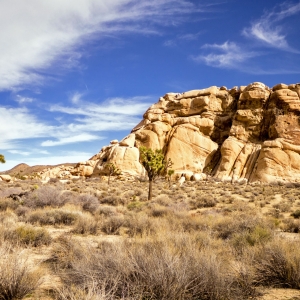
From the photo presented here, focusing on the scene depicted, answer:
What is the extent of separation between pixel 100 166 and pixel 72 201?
39.1m

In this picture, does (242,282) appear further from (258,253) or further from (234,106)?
(234,106)

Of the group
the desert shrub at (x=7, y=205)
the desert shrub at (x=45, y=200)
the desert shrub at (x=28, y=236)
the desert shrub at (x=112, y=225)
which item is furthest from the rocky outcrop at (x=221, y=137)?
the desert shrub at (x=28, y=236)

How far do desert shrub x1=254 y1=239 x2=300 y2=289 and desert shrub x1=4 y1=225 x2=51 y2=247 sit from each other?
5507 mm

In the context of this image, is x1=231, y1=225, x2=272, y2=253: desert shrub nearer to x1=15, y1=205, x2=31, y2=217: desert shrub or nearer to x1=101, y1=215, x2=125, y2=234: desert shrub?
x1=101, y1=215, x2=125, y2=234: desert shrub

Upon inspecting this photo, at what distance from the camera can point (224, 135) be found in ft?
192

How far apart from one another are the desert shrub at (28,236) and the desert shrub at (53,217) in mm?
3066

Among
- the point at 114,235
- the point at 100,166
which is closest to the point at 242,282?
the point at 114,235

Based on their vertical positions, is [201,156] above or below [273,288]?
above

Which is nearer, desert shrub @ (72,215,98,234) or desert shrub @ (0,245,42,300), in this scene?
desert shrub @ (0,245,42,300)

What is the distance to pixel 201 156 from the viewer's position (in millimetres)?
56062

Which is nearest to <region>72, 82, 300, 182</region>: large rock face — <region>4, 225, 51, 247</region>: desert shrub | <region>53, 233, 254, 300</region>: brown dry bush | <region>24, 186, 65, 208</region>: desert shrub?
<region>24, 186, 65, 208</region>: desert shrub

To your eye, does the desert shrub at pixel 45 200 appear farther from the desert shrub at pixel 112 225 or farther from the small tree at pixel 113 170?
the small tree at pixel 113 170

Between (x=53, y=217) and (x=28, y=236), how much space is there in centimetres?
352

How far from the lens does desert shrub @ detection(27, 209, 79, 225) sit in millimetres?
11211
